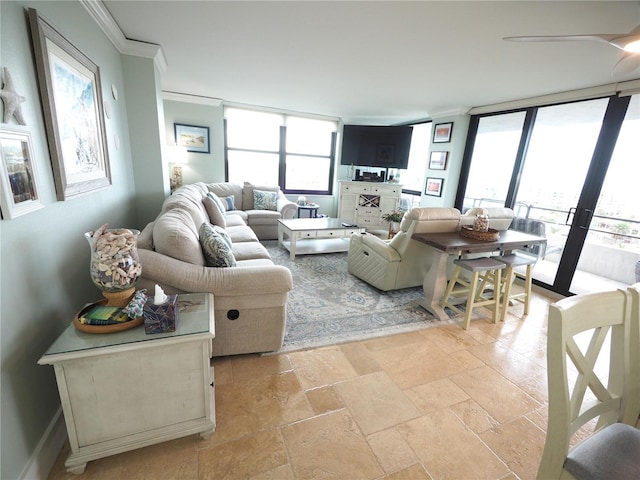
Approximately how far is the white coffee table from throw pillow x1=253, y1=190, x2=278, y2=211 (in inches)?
34.4

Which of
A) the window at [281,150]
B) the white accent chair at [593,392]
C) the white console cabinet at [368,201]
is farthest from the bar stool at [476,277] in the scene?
the window at [281,150]

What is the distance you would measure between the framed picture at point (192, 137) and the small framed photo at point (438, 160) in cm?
424

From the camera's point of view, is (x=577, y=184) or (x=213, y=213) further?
(x=213, y=213)

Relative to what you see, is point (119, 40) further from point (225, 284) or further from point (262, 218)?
point (262, 218)

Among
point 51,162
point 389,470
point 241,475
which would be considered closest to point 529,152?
point 389,470

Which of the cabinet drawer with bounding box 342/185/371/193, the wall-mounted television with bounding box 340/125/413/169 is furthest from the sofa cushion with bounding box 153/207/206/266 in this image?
the wall-mounted television with bounding box 340/125/413/169

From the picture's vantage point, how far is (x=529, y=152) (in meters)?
3.80

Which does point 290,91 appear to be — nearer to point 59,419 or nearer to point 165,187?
point 165,187

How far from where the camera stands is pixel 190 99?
4.81 m

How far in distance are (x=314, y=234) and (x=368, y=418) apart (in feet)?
8.61

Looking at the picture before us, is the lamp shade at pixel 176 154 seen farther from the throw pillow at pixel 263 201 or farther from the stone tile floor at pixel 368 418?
the stone tile floor at pixel 368 418

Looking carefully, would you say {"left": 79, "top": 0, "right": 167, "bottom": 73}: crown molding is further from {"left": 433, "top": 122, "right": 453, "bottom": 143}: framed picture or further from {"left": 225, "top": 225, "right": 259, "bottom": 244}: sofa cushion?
{"left": 433, "top": 122, "right": 453, "bottom": 143}: framed picture

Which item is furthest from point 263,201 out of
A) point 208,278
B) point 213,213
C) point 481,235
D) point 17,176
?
point 17,176

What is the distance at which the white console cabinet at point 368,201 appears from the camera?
19.4ft
